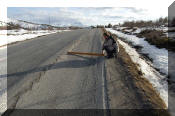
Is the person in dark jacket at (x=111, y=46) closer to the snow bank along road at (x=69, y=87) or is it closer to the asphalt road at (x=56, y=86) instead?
the snow bank along road at (x=69, y=87)

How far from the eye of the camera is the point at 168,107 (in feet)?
13.0

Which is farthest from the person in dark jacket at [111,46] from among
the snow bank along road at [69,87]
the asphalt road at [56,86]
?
the asphalt road at [56,86]

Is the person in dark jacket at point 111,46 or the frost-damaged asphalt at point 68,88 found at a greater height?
the person in dark jacket at point 111,46

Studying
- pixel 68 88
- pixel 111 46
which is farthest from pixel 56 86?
pixel 111 46

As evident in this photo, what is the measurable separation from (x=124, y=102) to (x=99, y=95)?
72 cm

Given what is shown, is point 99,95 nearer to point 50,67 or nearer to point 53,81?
point 53,81

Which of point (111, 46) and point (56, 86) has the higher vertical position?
point (111, 46)

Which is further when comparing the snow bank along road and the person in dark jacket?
the person in dark jacket

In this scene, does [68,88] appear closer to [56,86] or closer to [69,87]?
[69,87]

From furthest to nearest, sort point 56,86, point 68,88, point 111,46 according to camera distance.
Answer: point 111,46 < point 56,86 < point 68,88

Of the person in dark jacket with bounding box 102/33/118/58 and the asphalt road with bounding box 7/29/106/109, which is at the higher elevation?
the person in dark jacket with bounding box 102/33/118/58

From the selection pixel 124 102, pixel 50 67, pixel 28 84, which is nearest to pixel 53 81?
pixel 28 84

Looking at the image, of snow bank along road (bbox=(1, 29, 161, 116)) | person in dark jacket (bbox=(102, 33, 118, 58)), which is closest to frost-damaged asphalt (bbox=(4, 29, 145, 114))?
snow bank along road (bbox=(1, 29, 161, 116))

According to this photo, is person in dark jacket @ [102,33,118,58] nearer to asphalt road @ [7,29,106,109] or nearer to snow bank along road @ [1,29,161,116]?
snow bank along road @ [1,29,161,116]
